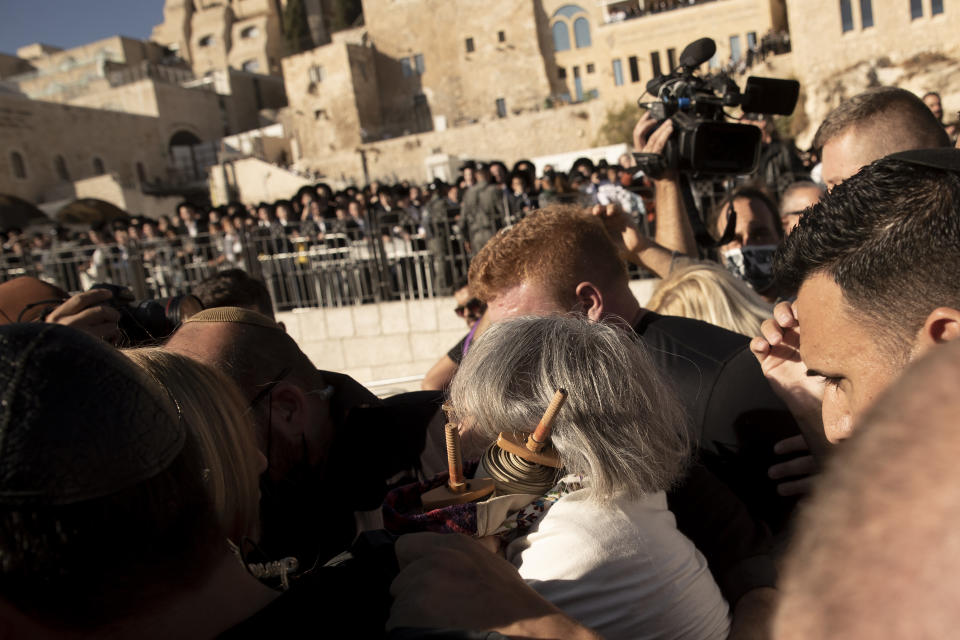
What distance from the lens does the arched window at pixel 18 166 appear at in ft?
109

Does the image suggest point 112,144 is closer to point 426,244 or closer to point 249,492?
point 426,244

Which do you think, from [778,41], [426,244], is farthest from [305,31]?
[426,244]

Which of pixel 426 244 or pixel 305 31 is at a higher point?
pixel 305 31

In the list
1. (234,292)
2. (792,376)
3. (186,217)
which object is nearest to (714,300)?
(792,376)

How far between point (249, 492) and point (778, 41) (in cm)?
3701

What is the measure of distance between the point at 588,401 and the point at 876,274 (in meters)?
0.60

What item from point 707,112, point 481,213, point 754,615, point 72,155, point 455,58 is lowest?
point 754,615

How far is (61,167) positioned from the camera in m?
35.8

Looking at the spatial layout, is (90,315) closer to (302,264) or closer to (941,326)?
(941,326)

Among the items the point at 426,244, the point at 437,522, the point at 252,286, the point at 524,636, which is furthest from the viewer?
the point at 426,244

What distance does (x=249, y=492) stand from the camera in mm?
1090

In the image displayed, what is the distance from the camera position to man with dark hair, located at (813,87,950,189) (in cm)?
251

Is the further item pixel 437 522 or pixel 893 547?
pixel 437 522

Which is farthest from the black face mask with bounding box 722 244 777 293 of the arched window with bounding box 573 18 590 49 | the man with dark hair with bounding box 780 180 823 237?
the arched window with bounding box 573 18 590 49
